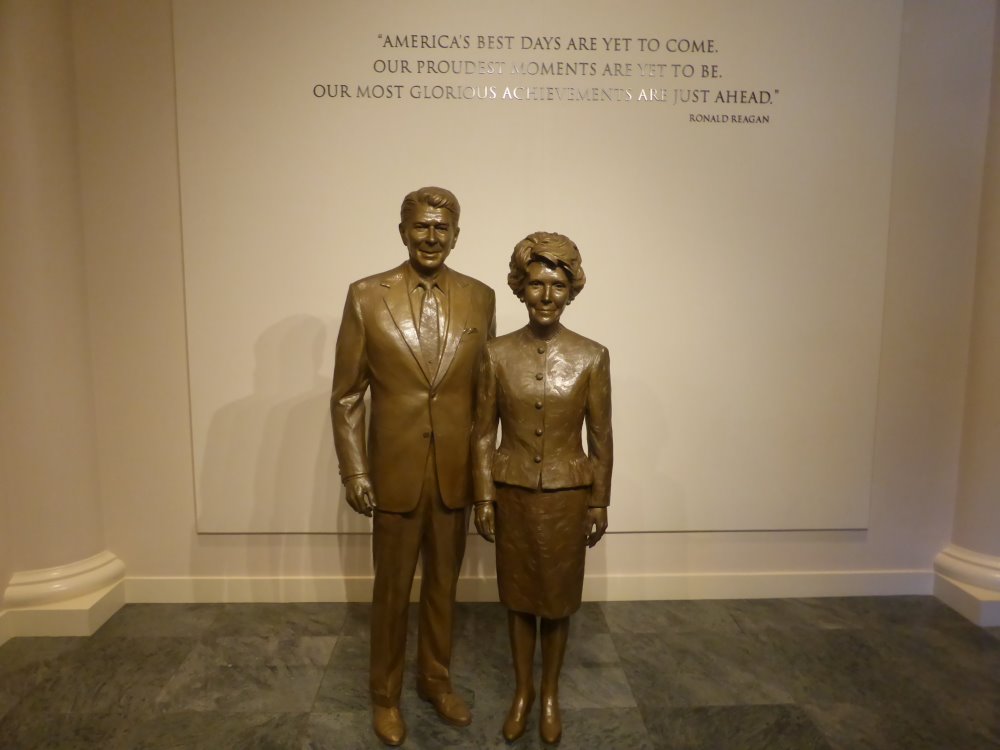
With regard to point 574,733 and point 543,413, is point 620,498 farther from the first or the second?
point 543,413

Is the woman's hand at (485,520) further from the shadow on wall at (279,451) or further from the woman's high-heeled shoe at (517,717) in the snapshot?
the shadow on wall at (279,451)

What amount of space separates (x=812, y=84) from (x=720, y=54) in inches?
21.5

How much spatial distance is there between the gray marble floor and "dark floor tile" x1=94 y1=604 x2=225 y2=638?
12 millimetres

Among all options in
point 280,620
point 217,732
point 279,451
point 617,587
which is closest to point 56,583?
point 280,620

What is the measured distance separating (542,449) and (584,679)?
1310 millimetres

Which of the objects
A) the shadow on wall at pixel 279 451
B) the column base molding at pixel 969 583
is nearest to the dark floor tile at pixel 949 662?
the column base molding at pixel 969 583

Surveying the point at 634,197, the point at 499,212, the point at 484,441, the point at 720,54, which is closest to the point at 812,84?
the point at 720,54

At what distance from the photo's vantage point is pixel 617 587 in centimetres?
388

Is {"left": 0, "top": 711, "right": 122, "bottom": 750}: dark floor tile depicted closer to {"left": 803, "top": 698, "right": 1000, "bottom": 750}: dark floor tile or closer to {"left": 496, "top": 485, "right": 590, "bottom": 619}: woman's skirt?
{"left": 496, "top": 485, "right": 590, "bottom": 619}: woman's skirt

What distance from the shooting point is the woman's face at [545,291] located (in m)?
2.33

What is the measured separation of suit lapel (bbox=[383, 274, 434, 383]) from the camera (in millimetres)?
2498

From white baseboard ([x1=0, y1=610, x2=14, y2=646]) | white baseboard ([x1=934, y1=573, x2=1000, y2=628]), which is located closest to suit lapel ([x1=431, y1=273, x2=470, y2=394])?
white baseboard ([x1=0, y1=610, x2=14, y2=646])

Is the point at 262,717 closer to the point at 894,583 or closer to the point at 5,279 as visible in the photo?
the point at 5,279

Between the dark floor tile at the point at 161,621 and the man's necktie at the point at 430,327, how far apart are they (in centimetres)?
218
